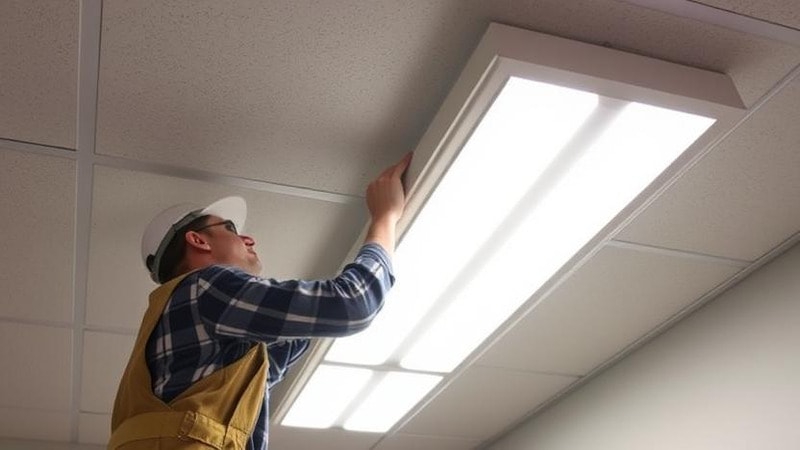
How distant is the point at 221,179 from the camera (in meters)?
1.55

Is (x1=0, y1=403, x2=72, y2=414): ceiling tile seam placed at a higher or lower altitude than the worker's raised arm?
higher

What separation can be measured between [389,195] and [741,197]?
0.83 m

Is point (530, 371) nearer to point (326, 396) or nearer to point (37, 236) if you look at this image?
point (326, 396)

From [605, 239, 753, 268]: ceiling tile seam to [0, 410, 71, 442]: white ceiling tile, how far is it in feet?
7.06

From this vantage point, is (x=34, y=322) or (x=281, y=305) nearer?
(x=281, y=305)

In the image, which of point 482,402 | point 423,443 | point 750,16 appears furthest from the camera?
point 423,443

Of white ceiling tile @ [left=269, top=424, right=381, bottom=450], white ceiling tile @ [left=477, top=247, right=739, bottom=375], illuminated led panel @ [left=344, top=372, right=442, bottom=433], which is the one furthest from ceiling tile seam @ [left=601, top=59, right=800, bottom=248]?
white ceiling tile @ [left=269, top=424, right=381, bottom=450]

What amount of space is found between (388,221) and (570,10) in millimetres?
496

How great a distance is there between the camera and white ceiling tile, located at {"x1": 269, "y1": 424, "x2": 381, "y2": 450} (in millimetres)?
2838

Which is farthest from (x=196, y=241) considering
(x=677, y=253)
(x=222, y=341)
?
(x=677, y=253)

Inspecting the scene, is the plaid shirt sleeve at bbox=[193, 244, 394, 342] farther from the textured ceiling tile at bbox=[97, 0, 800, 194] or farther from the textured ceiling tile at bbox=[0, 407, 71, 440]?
the textured ceiling tile at bbox=[0, 407, 71, 440]

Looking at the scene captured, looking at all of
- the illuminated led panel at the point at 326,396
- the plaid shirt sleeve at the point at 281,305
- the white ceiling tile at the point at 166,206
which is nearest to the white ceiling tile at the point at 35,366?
the white ceiling tile at the point at 166,206

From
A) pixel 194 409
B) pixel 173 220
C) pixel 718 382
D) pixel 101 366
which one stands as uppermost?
pixel 101 366

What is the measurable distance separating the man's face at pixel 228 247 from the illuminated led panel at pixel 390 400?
881 millimetres
